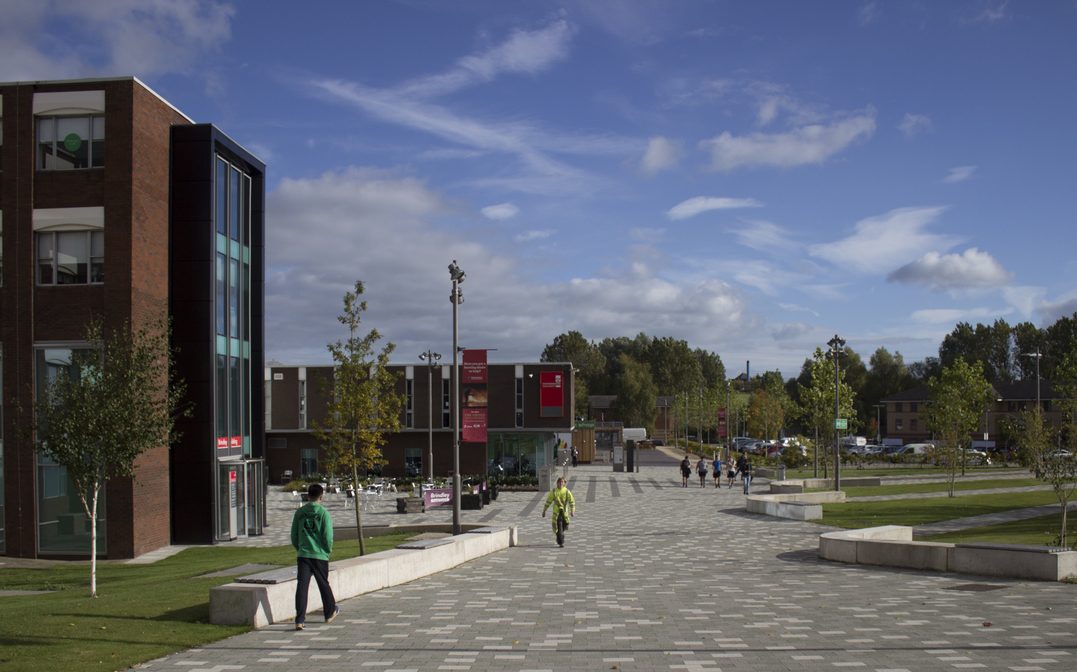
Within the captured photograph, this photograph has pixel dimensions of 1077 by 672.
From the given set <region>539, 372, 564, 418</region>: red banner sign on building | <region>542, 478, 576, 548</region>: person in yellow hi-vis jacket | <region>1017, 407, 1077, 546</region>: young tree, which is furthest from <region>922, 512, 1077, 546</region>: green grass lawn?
<region>539, 372, 564, 418</region>: red banner sign on building

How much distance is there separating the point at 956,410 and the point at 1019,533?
116 feet

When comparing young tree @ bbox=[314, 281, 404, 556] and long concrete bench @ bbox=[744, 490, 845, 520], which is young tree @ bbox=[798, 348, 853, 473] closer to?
long concrete bench @ bbox=[744, 490, 845, 520]

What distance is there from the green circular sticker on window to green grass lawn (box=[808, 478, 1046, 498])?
3267cm

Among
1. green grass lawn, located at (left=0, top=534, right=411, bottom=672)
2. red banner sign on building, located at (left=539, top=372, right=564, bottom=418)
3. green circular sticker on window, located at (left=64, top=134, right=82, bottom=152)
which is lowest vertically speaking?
green grass lawn, located at (left=0, top=534, right=411, bottom=672)

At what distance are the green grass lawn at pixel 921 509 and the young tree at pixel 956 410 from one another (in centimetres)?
474

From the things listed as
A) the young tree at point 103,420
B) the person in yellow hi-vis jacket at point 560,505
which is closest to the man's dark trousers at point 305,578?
the young tree at point 103,420

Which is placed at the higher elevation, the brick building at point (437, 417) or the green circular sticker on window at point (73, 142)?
the green circular sticker on window at point (73, 142)

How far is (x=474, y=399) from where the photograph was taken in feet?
118

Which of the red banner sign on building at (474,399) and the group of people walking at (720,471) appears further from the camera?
the group of people walking at (720,471)

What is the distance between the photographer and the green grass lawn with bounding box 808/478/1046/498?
43794mm

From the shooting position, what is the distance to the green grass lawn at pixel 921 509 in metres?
29.4

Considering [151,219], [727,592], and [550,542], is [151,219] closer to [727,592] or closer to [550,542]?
[550,542]

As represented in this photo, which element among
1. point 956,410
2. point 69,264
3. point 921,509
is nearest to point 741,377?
point 956,410

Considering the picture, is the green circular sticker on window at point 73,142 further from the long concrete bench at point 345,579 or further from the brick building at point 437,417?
the brick building at point 437,417
